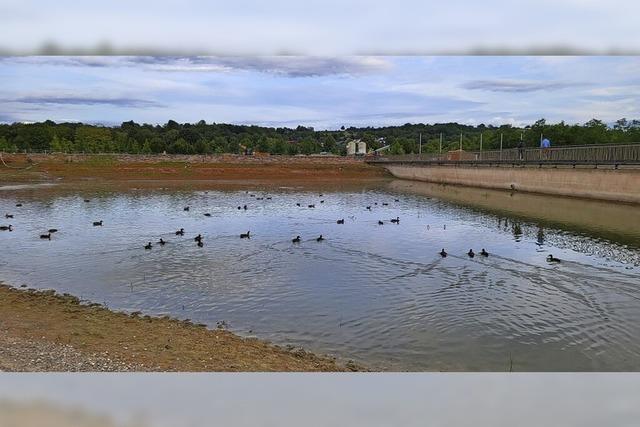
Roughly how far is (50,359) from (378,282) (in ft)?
20.1

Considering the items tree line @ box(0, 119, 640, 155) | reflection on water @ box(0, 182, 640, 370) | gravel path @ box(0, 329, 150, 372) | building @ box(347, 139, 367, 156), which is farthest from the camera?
building @ box(347, 139, 367, 156)

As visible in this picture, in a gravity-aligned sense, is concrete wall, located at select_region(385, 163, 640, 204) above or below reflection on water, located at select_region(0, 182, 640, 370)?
above

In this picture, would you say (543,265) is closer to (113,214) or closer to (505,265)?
(505,265)

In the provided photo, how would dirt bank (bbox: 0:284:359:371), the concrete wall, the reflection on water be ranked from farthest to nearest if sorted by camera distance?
1. the concrete wall
2. the reflection on water
3. dirt bank (bbox: 0:284:359:371)

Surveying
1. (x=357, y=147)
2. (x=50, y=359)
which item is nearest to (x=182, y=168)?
(x=50, y=359)

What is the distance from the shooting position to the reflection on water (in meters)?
6.33

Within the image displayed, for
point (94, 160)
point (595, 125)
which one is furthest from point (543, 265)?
point (94, 160)

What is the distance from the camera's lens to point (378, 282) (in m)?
9.65

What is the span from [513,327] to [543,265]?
4.88 meters

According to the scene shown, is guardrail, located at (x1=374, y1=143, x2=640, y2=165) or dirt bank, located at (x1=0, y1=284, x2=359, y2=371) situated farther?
guardrail, located at (x1=374, y1=143, x2=640, y2=165)

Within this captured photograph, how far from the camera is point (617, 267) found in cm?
1109

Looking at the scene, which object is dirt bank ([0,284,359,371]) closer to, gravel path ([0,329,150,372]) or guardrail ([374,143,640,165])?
→ gravel path ([0,329,150,372])

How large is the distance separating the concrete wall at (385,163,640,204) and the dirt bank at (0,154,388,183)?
1570cm

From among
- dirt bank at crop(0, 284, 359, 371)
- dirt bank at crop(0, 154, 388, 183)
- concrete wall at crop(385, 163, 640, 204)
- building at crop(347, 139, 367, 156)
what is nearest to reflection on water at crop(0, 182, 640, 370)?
dirt bank at crop(0, 284, 359, 371)
